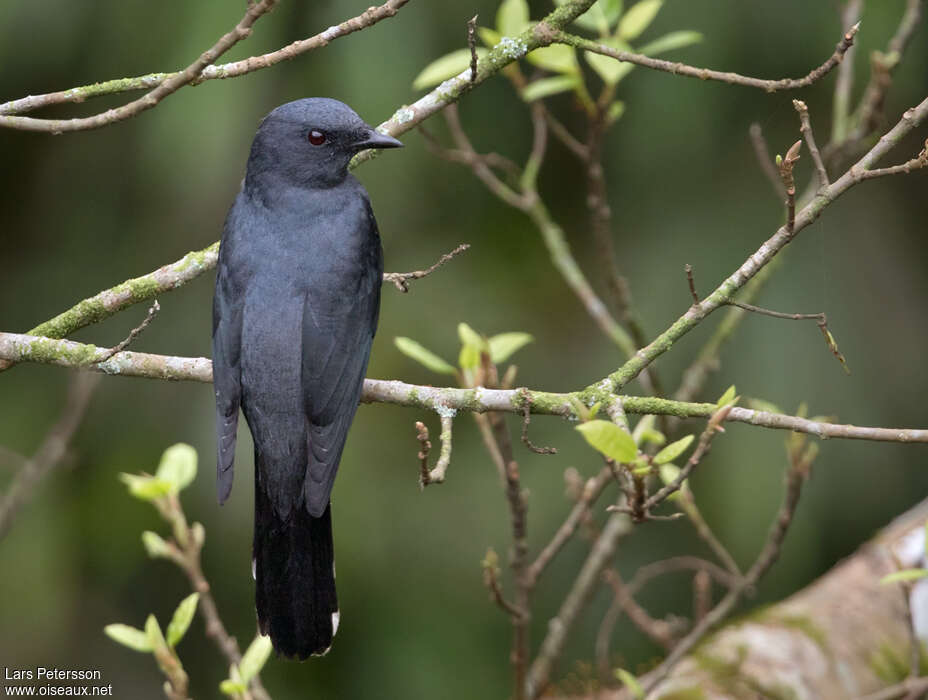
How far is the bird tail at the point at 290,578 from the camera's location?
325 centimetres

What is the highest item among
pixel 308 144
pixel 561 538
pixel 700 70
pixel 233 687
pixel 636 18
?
pixel 636 18

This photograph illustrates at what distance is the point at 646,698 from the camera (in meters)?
3.00

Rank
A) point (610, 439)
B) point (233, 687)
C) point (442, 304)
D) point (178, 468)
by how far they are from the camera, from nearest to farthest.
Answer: point (610, 439), point (233, 687), point (178, 468), point (442, 304)

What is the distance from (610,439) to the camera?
2254mm

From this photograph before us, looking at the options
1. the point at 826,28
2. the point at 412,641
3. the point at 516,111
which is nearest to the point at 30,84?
the point at 516,111

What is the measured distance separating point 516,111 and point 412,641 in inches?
94.0

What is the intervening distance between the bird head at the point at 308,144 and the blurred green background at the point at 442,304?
973 millimetres

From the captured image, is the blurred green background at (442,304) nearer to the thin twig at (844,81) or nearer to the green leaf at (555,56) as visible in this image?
the thin twig at (844,81)

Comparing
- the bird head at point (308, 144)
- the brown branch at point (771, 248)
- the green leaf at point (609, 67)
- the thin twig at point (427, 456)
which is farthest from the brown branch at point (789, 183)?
Answer: the bird head at point (308, 144)

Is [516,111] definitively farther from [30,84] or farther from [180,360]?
[180,360]

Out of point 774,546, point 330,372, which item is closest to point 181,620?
point 330,372

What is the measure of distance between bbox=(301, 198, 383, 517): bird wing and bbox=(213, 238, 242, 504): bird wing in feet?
0.62

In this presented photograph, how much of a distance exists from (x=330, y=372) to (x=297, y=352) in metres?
0.11

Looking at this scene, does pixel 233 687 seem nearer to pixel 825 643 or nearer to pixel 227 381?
pixel 227 381
